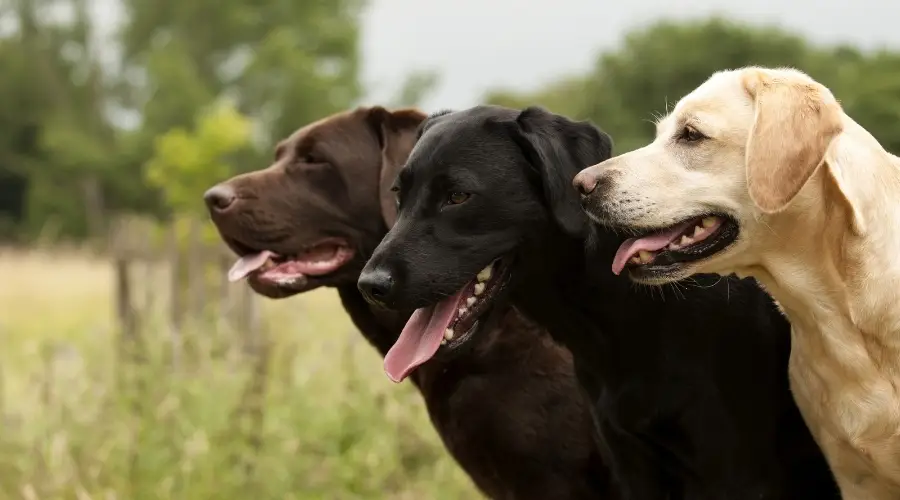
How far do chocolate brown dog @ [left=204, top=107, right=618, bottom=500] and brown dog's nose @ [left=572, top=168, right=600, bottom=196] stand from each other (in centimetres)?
60

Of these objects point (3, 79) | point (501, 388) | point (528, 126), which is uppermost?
point (528, 126)

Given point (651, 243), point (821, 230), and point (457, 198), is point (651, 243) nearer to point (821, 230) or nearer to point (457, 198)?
point (821, 230)

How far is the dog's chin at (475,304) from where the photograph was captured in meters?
2.87

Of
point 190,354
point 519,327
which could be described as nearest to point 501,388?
point 519,327

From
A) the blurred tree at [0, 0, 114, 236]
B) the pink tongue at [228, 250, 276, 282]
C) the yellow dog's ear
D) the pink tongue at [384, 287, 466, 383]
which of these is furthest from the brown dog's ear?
the blurred tree at [0, 0, 114, 236]

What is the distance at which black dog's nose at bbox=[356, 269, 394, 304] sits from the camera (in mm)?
2725

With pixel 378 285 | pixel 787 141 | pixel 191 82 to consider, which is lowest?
pixel 191 82

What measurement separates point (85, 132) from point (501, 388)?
3076 centimetres

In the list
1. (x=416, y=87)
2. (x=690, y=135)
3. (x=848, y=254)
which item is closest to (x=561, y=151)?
(x=690, y=135)

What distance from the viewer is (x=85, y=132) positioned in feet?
→ 103

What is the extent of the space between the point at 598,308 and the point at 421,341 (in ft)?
1.71

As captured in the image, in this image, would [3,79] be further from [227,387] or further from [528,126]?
[528,126]

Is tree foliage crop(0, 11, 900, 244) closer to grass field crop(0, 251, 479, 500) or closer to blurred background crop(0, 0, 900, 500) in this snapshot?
blurred background crop(0, 0, 900, 500)

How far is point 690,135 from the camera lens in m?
2.72
